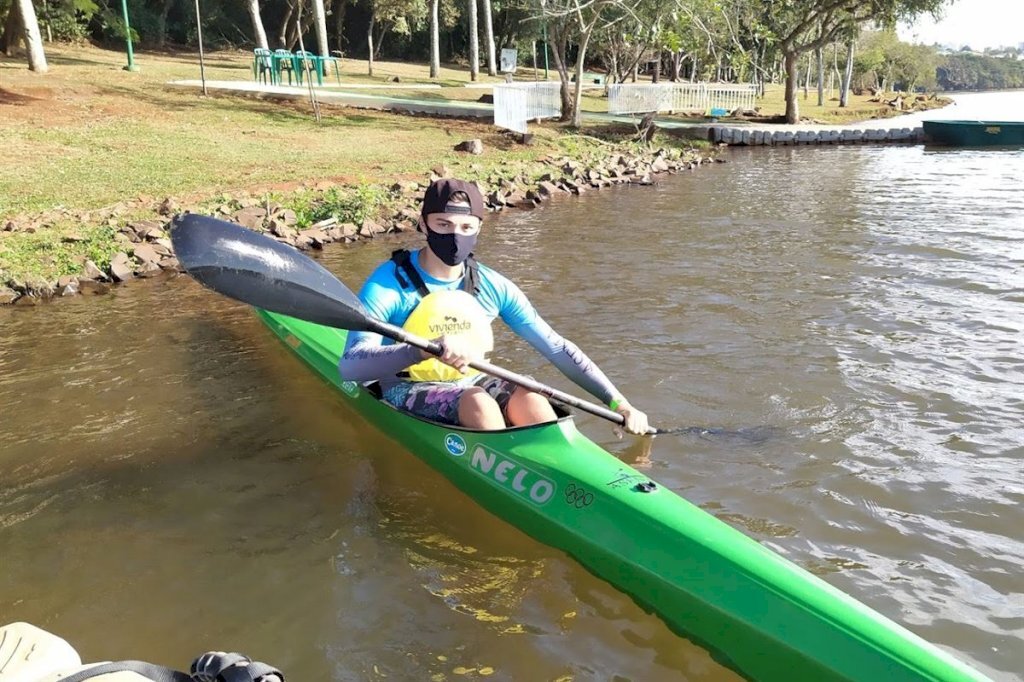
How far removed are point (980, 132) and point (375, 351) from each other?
2480 cm

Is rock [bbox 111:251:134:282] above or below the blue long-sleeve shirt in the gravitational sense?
below

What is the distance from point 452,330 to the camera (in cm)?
397

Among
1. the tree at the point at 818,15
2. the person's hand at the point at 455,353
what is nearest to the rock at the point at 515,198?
the person's hand at the point at 455,353

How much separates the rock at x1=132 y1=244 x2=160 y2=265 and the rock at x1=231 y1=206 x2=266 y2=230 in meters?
1.29

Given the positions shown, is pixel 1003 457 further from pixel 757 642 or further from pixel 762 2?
pixel 762 2

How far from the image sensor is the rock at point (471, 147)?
54.5 ft

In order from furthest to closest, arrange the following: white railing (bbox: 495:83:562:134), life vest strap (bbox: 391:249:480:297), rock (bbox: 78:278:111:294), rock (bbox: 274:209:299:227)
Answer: white railing (bbox: 495:83:562:134) < rock (bbox: 274:209:299:227) < rock (bbox: 78:278:111:294) < life vest strap (bbox: 391:249:480:297)

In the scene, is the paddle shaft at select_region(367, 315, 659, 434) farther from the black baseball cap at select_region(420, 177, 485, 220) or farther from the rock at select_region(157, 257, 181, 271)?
the rock at select_region(157, 257, 181, 271)

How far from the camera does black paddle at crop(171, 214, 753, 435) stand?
359 cm

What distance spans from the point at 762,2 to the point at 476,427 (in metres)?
26.6

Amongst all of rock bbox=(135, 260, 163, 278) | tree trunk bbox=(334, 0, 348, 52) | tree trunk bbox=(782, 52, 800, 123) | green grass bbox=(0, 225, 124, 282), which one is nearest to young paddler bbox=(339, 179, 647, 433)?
green grass bbox=(0, 225, 124, 282)

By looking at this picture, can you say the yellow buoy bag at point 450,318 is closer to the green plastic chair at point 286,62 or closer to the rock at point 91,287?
the rock at point 91,287

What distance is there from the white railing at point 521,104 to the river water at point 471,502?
1149cm

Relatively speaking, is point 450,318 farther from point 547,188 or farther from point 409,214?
point 547,188
